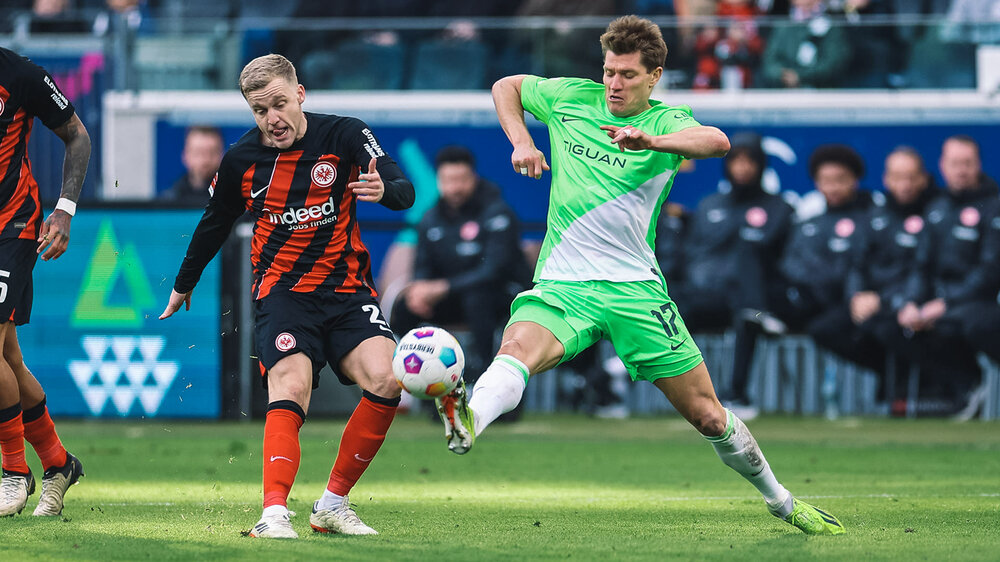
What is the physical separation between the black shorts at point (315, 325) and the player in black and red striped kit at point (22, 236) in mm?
1135

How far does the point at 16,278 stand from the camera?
265 inches

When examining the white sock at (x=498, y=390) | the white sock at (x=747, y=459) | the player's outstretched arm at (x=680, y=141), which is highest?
the player's outstretched arm at (x=680, y=141)

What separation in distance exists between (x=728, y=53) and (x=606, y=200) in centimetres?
869

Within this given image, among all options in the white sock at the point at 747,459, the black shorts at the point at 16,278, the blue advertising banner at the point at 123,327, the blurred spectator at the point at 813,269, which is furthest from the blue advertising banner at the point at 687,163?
the white sock at the point at 747,459

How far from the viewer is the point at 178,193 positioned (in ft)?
46.6

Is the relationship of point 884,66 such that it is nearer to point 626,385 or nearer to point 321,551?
point 626,385

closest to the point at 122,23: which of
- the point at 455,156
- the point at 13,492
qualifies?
the point at 455,156

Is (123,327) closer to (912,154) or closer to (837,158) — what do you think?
(837,158)

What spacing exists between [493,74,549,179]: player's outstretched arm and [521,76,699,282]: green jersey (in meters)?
0.20

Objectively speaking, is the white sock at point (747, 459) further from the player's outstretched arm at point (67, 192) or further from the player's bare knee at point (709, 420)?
the player's outstretched arm at point (67, 192)

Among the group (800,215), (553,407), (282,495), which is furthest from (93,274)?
(282,495)

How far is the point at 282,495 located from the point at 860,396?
9.37 metres

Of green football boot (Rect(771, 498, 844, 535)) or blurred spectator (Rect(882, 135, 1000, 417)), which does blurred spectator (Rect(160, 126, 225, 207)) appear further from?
green football boot (Rect(771, 498, 844, 535))

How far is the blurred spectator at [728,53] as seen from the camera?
14.6 metres
